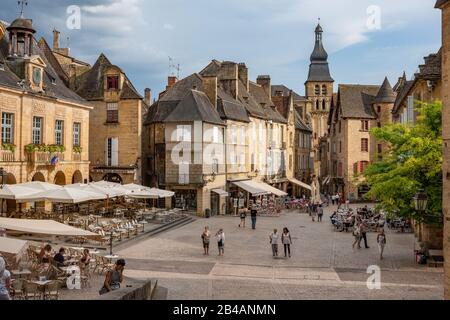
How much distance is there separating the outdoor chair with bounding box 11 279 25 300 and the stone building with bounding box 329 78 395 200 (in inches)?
1733

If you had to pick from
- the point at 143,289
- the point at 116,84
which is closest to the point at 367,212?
the point at 116,84

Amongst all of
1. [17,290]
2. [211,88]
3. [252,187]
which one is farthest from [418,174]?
[211,88]

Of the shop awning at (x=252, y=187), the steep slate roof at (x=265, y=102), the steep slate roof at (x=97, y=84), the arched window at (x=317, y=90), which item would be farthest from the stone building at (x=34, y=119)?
the arched window at (x=317, y=90)

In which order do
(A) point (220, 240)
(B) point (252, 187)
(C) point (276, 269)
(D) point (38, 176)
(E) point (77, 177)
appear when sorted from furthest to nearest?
(B) point (252, 187)
(E) point (77, 177)
(D) point (38, 176)
(A) point (220, 240)
(C) point (276, 269)

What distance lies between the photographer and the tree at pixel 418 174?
60.8 ft

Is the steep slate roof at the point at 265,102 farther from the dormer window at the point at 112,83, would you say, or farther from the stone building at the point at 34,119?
the stone building at the point at 34,119

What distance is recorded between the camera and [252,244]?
2462 centimetres

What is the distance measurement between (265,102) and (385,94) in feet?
40.8

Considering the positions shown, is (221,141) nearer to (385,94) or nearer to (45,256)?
(385,94)

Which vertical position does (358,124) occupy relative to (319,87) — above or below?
below

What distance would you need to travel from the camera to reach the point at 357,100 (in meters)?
55.8

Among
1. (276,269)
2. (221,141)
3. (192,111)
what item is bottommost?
(276,269)
